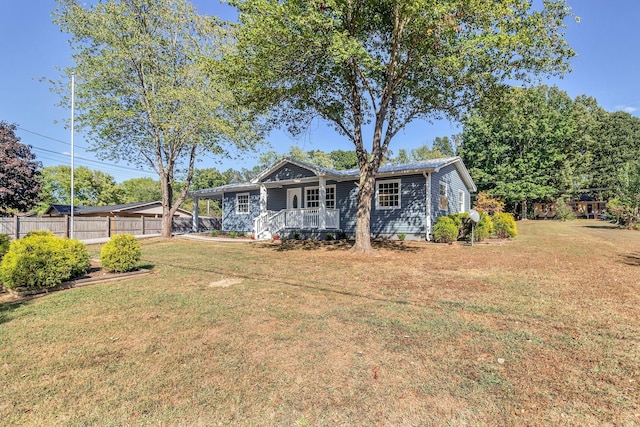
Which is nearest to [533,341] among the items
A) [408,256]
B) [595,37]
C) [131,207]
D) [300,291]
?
[300,291]

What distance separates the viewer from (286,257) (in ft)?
33.3

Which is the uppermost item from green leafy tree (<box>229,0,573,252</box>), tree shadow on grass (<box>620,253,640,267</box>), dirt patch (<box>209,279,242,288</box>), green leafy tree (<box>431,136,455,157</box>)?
green leafy tree (<box>431,136,455,157</box>)

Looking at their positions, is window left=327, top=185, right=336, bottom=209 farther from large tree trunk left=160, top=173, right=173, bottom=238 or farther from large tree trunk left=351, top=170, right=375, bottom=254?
large tree trunk left=160, top=173, right=173, bottom=238

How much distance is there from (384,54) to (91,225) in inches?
771

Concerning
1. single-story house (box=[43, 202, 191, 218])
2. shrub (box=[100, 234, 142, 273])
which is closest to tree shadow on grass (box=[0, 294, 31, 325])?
shrub (box=[100, 234, 142, 273])

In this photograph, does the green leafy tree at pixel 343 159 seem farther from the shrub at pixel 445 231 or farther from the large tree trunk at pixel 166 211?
the shrub at pixel 445 231

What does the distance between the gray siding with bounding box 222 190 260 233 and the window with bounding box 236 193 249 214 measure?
26 cm

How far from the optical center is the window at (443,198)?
15555 mm

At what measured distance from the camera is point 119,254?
7.18 metres

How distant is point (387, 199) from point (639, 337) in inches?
458

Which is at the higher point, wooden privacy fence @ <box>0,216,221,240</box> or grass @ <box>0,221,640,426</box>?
wooden privacy fence @ <box>0,216,221,240</box>

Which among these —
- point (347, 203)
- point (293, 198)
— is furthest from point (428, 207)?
point (293, 198)

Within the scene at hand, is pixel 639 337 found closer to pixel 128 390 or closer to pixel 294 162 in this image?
pixel 128 390

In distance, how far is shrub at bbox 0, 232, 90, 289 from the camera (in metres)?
5.60
